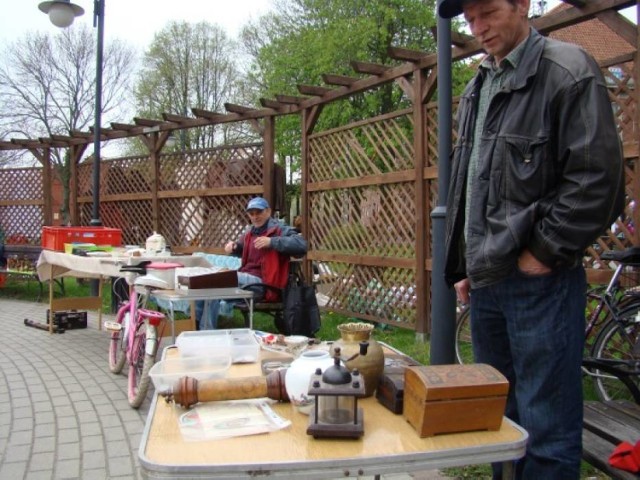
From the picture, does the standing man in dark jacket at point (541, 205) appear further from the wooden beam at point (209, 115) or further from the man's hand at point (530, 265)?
the wooden beam at point (209, 115)

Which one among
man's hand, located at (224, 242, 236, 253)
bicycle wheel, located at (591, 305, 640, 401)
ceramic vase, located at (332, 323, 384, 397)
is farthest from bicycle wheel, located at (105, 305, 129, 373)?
bicycle wheel, located at (591, 305, 640, 401)

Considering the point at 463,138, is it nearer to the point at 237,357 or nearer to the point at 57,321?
the point at 237,357

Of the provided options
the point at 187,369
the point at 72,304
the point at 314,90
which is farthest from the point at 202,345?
the point at 314,90

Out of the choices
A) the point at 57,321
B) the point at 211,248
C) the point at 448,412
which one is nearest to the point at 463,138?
the point at 448,412

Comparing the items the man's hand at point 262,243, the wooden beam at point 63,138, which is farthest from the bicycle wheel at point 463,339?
the wooden beam at point 63,138

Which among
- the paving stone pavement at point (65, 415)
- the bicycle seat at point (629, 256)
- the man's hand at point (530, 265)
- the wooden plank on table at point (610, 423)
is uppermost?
the man's hand at point (530, 265)

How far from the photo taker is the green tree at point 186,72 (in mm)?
25656

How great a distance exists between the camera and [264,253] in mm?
5410

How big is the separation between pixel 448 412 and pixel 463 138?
0.92m

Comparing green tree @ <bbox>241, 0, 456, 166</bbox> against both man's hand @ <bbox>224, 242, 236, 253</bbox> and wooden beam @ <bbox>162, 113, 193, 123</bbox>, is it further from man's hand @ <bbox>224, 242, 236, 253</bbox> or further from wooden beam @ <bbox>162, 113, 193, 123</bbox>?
man's hand @ <bbox>224, 242, 236, 253</bbox>

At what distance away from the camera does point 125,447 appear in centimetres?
320

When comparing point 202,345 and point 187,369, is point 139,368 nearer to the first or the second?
point 202,345

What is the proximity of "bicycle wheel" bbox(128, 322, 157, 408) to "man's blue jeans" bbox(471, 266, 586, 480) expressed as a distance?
2.68m

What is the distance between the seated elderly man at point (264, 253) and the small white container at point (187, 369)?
10.4 ft
